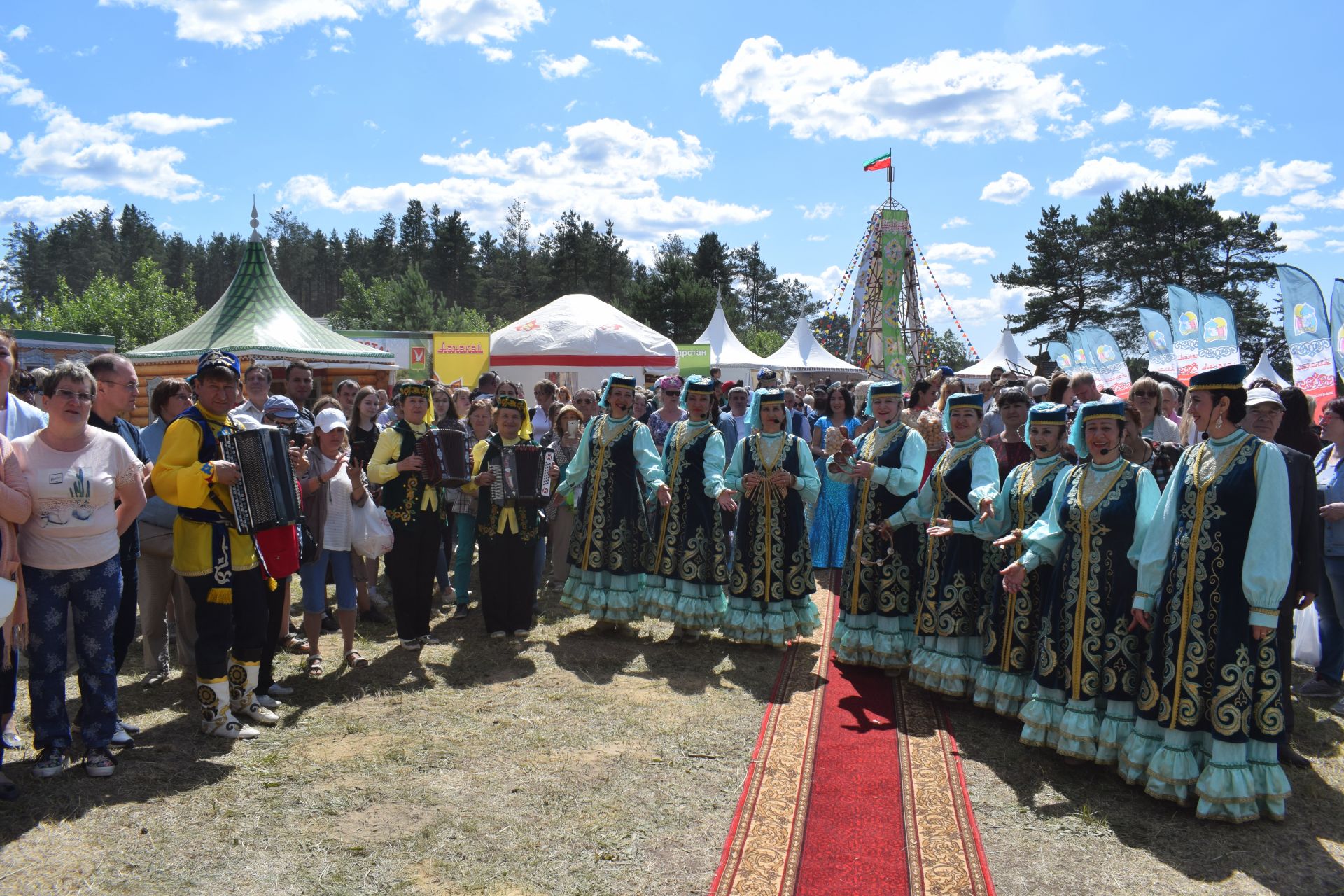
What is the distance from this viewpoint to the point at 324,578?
246 inches

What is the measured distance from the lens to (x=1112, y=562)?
4.48 m

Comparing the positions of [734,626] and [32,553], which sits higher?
[32,553]

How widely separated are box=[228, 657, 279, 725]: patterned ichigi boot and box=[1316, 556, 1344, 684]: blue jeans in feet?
22.2

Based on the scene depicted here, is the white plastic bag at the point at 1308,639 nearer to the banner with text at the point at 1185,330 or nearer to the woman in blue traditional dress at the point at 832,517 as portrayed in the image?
the woman in blue traditional dress at the point at 832,517

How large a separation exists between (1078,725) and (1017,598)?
815mm

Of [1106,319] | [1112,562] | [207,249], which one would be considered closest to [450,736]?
[1112,562]

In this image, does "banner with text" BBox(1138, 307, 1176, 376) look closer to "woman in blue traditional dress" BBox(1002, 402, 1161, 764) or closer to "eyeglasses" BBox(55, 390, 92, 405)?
"woman in blue traditional dress" BBox(1002, 402, 1161, 764)

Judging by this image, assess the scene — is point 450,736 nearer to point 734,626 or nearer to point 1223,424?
point 734,626

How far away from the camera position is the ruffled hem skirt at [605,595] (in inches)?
274

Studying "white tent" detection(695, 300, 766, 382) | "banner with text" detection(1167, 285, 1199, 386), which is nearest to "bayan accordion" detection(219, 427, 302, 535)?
"banner with text" detection(1167, 285, 1199, 386)

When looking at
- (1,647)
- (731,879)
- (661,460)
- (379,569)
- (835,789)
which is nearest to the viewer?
(731,879)

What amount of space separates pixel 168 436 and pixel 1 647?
1.22m

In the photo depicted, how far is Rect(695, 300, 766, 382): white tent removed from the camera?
28.3 meters

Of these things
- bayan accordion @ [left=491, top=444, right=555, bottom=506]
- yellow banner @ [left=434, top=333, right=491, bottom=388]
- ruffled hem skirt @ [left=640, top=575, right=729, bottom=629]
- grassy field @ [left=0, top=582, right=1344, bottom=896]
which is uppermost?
yellow banner @ [left=434, top=333, right=491, bottom=388]
